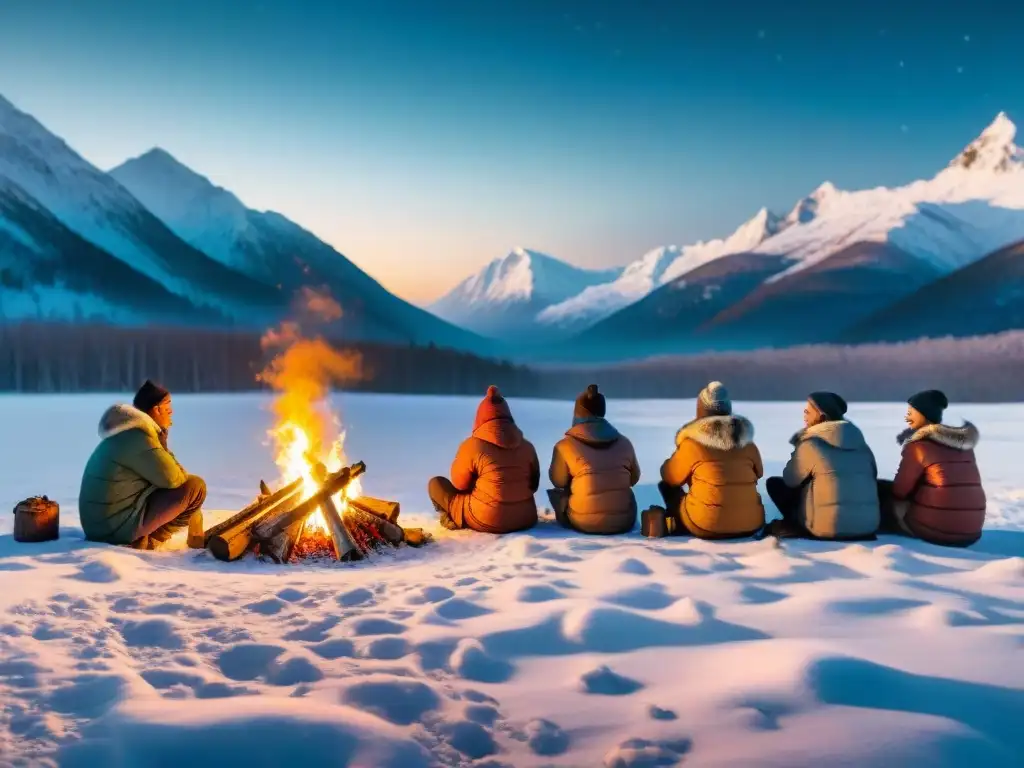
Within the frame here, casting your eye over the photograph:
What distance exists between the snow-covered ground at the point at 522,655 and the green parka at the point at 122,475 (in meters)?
0.33

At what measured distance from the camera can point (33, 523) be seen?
19.6ft

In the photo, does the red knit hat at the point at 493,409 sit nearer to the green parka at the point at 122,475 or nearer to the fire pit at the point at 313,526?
the fire pit at the point at 313,526

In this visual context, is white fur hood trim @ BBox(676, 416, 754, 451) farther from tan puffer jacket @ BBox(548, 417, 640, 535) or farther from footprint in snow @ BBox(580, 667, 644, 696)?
footprint in snow @ BBox(580, 667, 644, 696)

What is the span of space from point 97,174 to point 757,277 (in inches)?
6792

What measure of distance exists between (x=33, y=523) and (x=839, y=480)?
665cm

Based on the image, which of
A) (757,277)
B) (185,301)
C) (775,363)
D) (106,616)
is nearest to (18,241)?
(185,301)

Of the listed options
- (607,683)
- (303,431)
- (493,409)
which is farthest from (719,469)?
(303,431)

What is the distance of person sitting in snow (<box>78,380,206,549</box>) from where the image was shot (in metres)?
5.74

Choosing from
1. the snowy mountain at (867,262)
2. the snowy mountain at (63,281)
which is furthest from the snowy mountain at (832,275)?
the snowy mountain at (63,281)

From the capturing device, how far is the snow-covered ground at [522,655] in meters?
2.78

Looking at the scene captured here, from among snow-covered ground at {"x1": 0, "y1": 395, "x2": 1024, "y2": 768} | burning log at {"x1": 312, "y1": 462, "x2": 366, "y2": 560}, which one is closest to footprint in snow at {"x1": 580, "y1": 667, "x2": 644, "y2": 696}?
snow-covered ground at {"x1": 0, "y1": 395, "x2": 1024, "y2": 768}

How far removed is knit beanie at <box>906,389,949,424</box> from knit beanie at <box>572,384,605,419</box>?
2577 mm

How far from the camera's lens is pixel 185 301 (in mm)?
145000

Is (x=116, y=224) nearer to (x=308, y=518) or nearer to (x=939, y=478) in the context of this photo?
(x=308, y=518)
